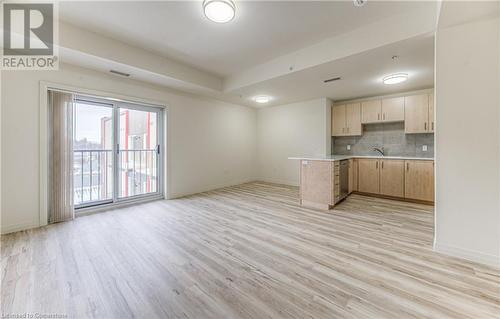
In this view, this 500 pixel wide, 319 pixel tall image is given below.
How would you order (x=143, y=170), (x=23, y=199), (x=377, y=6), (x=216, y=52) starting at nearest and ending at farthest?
(x=377, y=6), (x=23, y=199), (x=216, y=52), (x=143, y=170)

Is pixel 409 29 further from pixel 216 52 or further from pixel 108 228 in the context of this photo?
pixel 108 228

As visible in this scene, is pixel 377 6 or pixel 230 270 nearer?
pixel 230 270

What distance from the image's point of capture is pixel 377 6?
2.39 meters

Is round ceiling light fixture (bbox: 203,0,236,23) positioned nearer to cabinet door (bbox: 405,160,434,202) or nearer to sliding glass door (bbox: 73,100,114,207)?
sliding glass door (bbox: 73,100,114,207)

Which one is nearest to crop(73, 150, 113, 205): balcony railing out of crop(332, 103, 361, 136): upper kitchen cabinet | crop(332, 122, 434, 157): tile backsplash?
crop(332, 103, 361, 136): upper kitchen cabinet

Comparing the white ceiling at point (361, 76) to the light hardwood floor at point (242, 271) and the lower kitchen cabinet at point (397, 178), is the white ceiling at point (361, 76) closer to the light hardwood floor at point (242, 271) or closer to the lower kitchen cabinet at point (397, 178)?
the lower kitchen cabinet at point (397, 178)

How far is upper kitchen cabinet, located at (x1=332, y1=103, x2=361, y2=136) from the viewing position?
208 inches

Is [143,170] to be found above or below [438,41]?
below

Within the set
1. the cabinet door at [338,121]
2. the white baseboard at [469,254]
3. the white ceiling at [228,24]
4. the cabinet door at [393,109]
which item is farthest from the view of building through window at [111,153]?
the cabinet door at [393,109]

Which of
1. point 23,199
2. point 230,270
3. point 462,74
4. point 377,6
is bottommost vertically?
point 230,270

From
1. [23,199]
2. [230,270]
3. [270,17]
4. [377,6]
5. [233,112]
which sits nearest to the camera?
[230,270]

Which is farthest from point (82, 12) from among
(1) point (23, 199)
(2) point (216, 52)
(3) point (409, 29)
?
(3) point (409, 29)

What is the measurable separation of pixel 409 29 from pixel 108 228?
496 centimetres

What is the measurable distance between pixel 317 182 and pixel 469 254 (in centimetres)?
216
